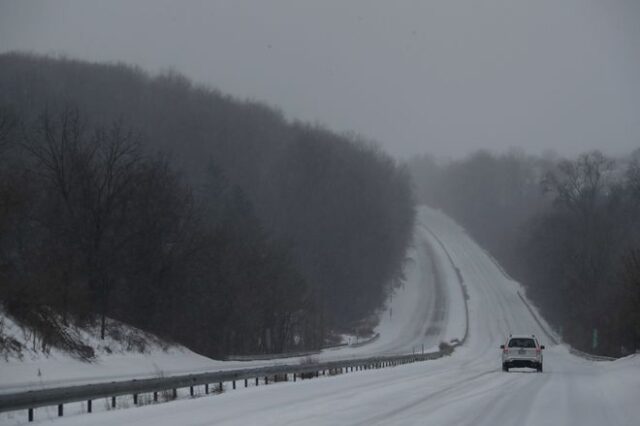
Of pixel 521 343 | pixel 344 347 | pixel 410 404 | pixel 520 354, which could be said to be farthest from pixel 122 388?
pixel 344 347

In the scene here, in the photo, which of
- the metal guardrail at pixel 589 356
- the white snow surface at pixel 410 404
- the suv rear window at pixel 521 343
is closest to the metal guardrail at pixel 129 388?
the white snow surface at pixel 410 404

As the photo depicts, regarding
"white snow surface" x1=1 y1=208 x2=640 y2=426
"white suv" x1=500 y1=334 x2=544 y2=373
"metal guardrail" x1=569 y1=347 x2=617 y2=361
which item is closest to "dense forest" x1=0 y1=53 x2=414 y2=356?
"white snow surface" x1=1 y1=208 x2=640 y2=426

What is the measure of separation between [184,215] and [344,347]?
82.7ft

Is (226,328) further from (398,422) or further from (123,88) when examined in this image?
(123,88)

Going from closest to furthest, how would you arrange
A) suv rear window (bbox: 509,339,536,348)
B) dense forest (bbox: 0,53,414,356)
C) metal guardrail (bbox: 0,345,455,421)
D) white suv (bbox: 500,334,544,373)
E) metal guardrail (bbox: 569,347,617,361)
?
metal guardrail (bbox: 0,345,455,421), white suv (bbox: 500,334,544,373), suv rear window (bbox: 509,339,536,348), dense forest (bbox: 0,53,414,356), metal guardrail (bbox: 569,347,617,361)

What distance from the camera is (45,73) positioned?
113000 millimetres

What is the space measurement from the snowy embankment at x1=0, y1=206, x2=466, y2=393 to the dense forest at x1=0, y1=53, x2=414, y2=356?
1449mm

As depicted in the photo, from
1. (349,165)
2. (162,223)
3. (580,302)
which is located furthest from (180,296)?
(349,165)

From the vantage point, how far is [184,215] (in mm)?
53281

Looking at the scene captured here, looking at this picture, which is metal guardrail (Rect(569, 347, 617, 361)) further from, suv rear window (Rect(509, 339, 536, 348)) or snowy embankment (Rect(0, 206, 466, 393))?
suv rear window (Rect(509, 339, 536, 348))

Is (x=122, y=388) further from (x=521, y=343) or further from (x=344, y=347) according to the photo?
(x=344, y=347)

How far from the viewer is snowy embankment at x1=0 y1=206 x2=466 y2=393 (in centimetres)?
3027

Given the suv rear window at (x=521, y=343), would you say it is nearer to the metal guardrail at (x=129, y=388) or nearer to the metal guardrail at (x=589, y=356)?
the metal guardrail at (x=129, y=388)

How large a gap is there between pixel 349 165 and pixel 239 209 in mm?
40723
